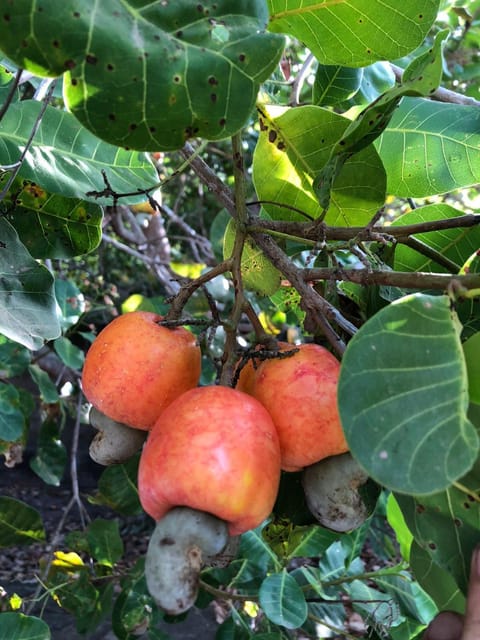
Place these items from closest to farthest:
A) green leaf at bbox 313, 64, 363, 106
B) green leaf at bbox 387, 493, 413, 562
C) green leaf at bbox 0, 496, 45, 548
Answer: green leaf at bbox 313, 64, 363, 106
green leaf at bbox 387, 493, 413, 562
green leaf at bbox 0, 496, 45, 548

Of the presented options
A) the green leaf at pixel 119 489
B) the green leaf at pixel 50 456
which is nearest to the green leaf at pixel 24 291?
the green leaf at pixel 119 489

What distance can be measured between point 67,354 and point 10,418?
0.29 metres

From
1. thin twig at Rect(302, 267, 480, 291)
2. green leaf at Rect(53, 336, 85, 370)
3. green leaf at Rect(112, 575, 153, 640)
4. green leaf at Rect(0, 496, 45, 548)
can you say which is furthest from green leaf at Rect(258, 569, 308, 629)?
green leaf at Rect(53, 336, 85, 370)

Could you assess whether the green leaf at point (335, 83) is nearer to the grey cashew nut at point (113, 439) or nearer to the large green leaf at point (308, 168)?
the large green leaf at point (308, 168)

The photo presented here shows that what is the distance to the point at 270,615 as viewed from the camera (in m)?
1.44

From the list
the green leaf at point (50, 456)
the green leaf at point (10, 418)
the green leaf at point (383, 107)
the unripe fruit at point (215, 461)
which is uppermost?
the green leaf at point (383, 107)

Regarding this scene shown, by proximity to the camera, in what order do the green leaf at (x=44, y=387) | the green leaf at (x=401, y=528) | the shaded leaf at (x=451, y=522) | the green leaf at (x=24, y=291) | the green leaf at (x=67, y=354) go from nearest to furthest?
the shaded leaf at (x=451, y=522), the green leaf at (x=24, y=291), the green leaf at (x=401, y=528), the green leaf at (x=67, y=354), the green leaf at (x=44, y=387)

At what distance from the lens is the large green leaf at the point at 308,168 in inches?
41.6

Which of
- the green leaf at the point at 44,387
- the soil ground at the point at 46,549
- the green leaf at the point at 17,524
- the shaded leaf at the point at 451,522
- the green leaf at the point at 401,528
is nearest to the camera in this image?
the shaded leaf at the point at 451,522

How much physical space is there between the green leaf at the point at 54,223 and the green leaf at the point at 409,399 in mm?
737

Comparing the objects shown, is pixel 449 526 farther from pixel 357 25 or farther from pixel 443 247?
pixel 357 25

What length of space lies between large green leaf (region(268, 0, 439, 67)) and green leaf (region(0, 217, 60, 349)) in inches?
21.6

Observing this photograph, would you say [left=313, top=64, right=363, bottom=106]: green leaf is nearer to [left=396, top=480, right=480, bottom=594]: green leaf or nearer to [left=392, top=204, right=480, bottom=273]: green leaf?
[left=392, top=204, right=480, bottom=273]: green leaf

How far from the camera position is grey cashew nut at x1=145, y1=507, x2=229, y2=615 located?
0.67 metres
